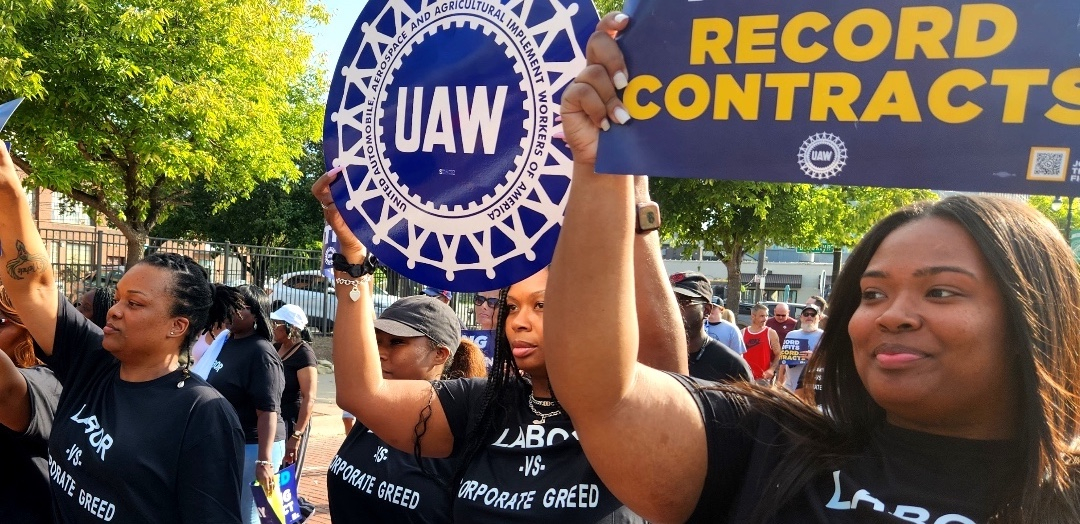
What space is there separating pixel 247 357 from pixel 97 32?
746cm

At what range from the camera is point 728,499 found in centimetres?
159

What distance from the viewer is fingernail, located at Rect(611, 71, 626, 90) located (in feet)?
4.57

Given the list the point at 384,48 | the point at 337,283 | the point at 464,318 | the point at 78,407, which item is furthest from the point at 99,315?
the point at 464,318

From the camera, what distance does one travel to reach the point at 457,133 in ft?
6.33

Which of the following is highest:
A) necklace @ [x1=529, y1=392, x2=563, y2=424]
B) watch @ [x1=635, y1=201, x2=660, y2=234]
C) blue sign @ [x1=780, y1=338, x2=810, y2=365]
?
watch @ [x1=635, y1=201, x2=660, y2=234]

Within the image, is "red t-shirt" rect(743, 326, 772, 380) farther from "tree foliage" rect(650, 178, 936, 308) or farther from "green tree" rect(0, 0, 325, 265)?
"green tree" rect(0, 0, 325, 265)

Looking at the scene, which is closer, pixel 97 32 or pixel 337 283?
pixel 337 283

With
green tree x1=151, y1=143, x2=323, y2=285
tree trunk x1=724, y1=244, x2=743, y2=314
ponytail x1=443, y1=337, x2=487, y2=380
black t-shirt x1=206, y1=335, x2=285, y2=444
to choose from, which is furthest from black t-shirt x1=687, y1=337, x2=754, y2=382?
green tree x1=151, y1=143, x2=323, y2=285

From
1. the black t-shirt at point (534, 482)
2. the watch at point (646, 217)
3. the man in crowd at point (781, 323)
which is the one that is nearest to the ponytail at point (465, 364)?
the black t-shirt at point (534, 482)

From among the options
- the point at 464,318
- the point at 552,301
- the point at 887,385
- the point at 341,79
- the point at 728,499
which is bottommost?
the point at 464,318

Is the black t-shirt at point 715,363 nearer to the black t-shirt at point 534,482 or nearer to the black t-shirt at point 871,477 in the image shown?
the black t-shirt at point 534,482

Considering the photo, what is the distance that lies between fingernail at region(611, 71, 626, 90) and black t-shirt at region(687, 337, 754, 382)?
356 cm

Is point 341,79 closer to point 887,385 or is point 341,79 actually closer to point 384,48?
point 384,48

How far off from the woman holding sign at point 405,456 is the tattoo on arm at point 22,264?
1141mm
